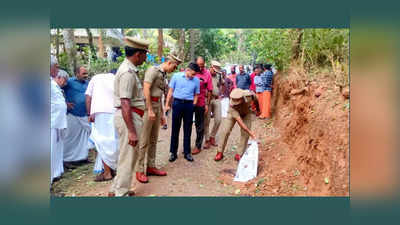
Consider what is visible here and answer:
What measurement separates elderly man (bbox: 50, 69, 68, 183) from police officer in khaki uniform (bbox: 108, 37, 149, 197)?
3.36 ft

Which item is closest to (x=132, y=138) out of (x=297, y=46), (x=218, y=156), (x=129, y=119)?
(x=129, y=119)

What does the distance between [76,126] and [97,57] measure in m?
1.27

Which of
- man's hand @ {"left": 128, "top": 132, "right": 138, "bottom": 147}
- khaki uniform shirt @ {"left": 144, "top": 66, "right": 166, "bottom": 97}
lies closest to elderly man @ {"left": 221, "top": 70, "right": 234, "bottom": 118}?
khaki uniform shirt @ {"left": 144, "top": 66, "right": 166, "bottom": 97}

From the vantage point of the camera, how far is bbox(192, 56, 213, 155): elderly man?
17.1 ft

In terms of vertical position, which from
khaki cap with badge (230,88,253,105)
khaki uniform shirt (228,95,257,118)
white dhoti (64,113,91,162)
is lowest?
white dhoti (64,113,91,162)

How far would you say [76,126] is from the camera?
15.0 ft

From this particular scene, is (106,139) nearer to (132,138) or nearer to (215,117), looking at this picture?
(132,138)

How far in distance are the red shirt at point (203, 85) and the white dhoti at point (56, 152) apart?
7.39ft

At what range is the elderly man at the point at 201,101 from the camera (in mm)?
5219

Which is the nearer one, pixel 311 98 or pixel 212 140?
pixel 311 98

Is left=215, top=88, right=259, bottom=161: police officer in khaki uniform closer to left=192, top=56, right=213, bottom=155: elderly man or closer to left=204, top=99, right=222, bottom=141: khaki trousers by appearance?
left=192, top=56, right=213, bottom=155: elderly man
